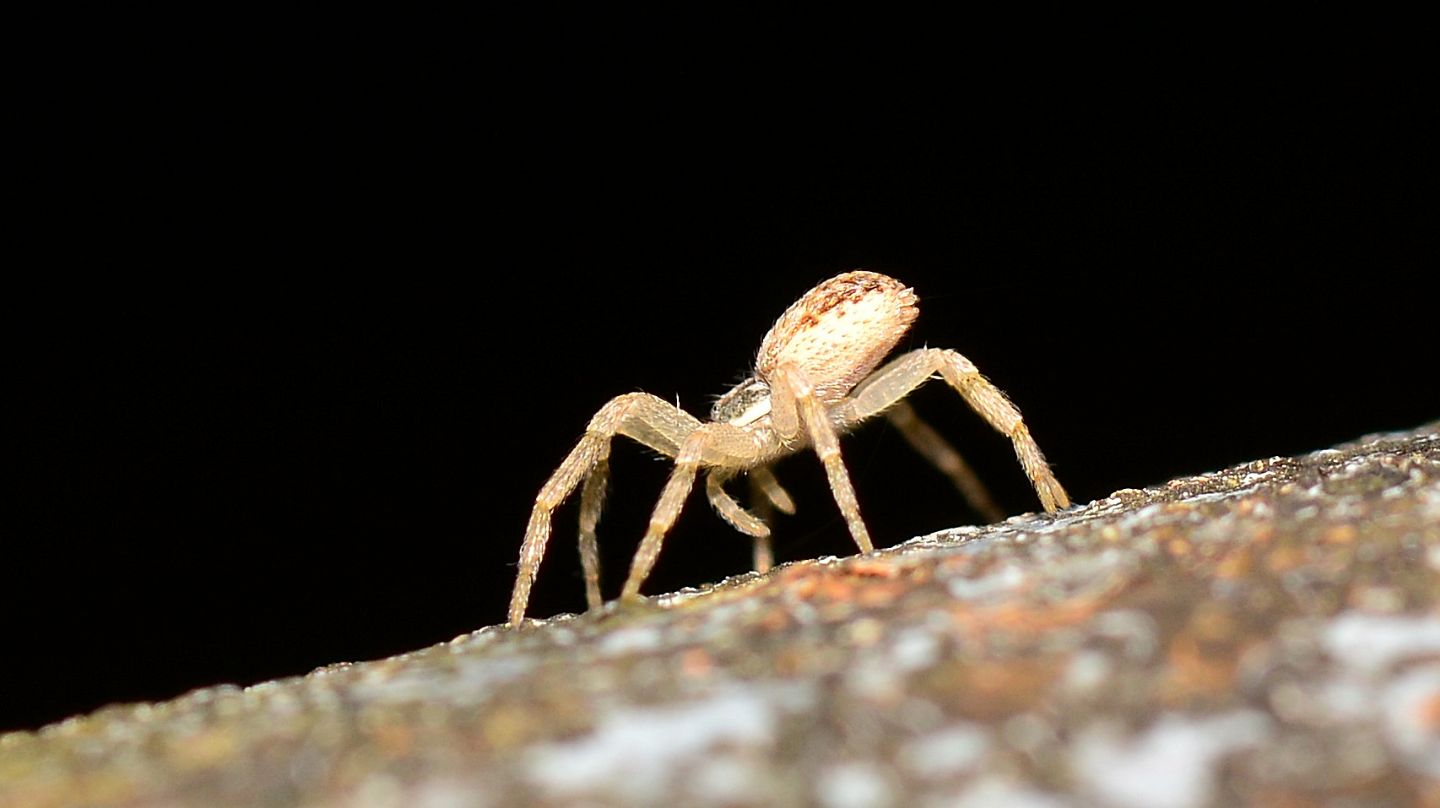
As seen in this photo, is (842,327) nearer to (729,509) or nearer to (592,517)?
(729,509)

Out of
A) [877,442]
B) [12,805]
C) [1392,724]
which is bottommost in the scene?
[877,442]

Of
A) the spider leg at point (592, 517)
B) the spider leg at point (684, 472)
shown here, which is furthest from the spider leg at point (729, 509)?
the spider leg at point (592, 517)

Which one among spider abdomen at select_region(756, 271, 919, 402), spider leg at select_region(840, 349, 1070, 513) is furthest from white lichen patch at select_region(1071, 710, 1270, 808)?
spider abdomen at select_region(756, 271, 919, 402)

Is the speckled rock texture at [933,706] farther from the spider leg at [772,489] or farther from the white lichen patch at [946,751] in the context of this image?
the spider leg at [772,489]

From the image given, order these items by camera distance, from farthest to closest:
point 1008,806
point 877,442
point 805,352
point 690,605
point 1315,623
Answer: point 877,442 → point 805,352 → point 690,605 → point 1315,623 → point 1008,806

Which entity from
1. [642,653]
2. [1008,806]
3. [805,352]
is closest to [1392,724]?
[1008,806]

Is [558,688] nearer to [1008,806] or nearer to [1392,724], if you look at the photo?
[1008,806]
